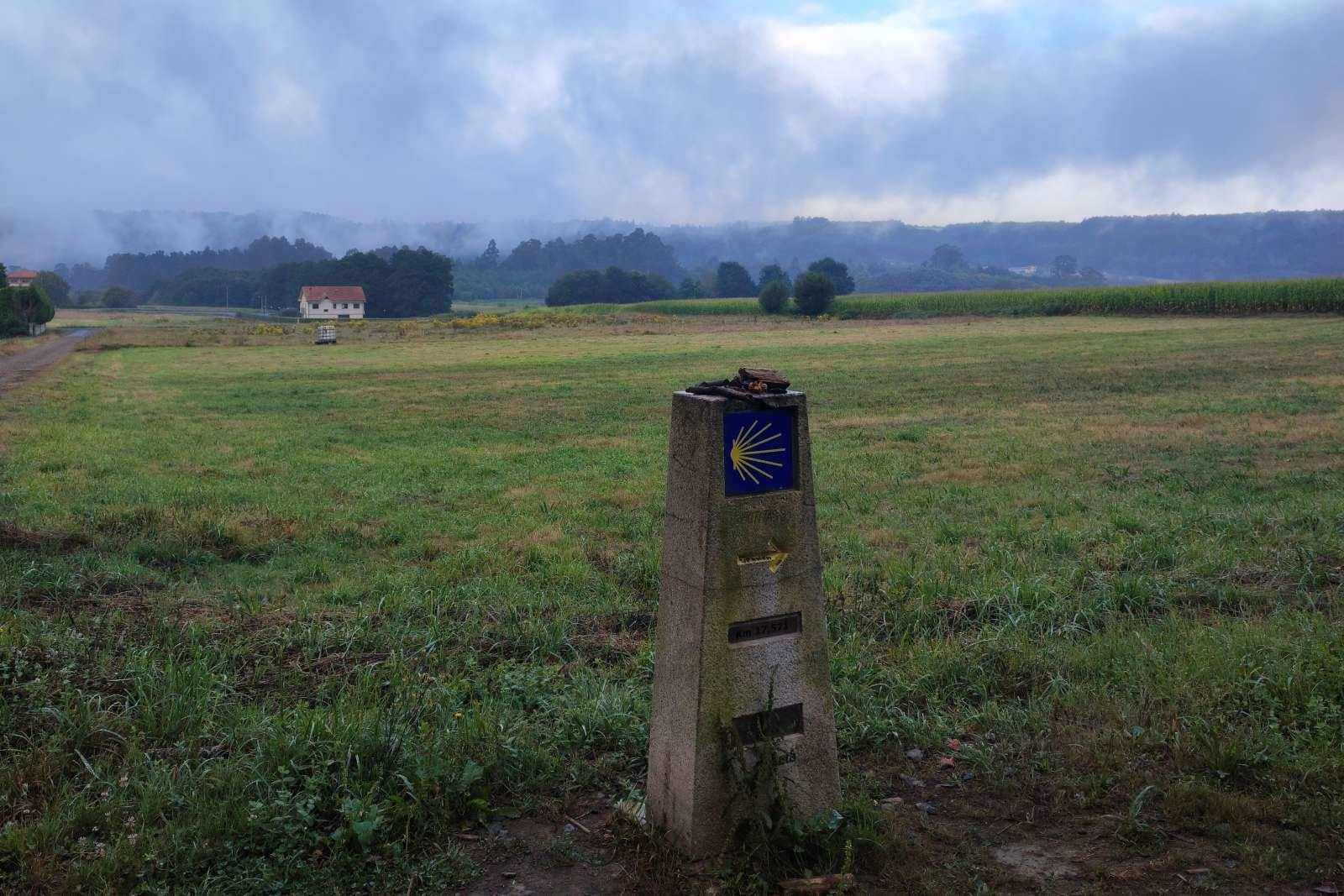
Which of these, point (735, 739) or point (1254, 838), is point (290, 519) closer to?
point (735, 739)

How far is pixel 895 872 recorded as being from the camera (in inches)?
151

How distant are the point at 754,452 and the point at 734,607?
22.1 inches

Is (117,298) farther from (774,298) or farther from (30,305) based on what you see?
(774,298)

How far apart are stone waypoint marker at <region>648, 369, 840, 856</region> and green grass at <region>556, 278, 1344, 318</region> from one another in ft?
215

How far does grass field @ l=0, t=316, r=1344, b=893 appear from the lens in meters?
4.06

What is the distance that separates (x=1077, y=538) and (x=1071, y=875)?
557 centimetres

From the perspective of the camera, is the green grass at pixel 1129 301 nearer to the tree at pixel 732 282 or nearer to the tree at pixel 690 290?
the tree at pixel 690 290

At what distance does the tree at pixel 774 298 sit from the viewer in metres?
90.6

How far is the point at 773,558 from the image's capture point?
3826 mm

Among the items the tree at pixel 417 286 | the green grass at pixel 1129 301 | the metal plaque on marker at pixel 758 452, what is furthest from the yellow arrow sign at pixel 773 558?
the tree at pixel 417 286

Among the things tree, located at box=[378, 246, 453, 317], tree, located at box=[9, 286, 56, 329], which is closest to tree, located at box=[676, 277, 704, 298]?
tree, located at box=[378, 246, 453, 317]

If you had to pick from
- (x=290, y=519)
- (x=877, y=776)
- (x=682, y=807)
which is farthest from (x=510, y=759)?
(x=290, y=519)

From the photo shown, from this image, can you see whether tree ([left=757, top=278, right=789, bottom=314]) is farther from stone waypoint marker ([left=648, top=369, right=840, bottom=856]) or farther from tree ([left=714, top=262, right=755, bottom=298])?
stone waypoint marker ([left=648, top=369, right=840, bottom=856])

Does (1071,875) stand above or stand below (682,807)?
below
